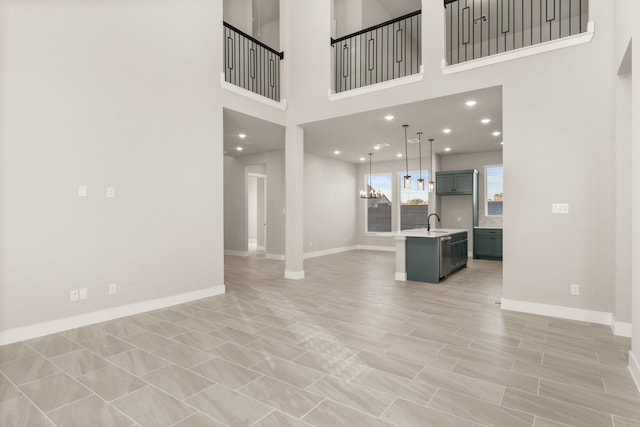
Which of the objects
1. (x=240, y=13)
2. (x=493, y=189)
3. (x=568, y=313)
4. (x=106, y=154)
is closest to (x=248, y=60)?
(x=240, y=13)

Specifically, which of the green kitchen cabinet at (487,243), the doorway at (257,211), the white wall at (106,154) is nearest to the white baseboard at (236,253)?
the doorway at (257,211)

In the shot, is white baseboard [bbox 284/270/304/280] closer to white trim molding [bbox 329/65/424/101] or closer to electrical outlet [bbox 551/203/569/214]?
white trim molding [bbox 329/65/424/101]

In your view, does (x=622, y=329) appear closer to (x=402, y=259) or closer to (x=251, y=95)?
(x=402, y=259)

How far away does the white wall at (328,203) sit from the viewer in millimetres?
9133

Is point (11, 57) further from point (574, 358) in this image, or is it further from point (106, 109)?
point (574, 358)

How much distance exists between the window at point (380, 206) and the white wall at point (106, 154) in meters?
6.81

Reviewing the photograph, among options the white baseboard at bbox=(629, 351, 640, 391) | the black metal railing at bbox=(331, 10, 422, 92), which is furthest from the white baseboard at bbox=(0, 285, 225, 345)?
the white baseboard at bbox=(629, 351, 640, 391)

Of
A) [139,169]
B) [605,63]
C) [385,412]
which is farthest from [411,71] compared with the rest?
[385,412]

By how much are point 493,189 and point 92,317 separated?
9174 millimetres

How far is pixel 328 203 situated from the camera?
9.84 metres

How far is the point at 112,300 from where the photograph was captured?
A: 3.79 metres

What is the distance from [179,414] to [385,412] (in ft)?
4.02

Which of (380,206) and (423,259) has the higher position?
(380,206)

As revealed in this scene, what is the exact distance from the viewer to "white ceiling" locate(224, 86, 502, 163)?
5.12m
